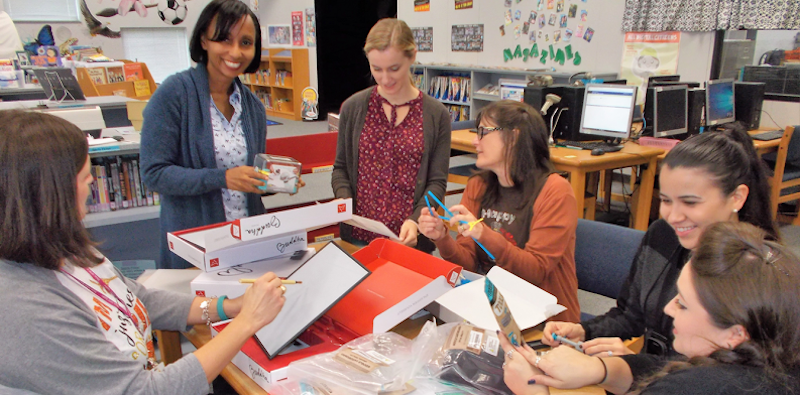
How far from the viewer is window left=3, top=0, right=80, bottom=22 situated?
8.69 metres

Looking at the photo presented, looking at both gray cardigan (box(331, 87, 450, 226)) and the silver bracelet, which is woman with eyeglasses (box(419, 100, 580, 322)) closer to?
gray cardigan (box(331, 87, 450, 226))

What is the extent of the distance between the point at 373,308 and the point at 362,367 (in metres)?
0.21

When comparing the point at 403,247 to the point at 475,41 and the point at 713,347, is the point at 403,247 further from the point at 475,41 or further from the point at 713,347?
the point at 475,41

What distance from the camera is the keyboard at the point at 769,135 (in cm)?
425

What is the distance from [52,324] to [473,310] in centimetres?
89

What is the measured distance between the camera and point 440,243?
1706 millimetres

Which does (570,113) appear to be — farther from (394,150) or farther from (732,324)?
(732,324)

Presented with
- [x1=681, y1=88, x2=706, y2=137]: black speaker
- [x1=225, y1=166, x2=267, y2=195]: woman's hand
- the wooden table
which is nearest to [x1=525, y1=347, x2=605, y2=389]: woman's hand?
[x1=225, y1=166, x2=267, y2=195]: woman's hand

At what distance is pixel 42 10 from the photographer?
894 centimetres

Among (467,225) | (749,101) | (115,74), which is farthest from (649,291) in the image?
(115,74)

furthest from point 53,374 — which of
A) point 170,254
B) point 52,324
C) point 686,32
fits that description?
Answer: point 686,32

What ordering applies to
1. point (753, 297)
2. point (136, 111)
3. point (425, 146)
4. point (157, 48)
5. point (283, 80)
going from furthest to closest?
point (157, 48) < point (283, 80) < point (136, 111) < point (425, 146) < point (753, 297)

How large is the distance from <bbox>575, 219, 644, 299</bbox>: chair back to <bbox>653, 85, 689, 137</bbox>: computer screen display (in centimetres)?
256

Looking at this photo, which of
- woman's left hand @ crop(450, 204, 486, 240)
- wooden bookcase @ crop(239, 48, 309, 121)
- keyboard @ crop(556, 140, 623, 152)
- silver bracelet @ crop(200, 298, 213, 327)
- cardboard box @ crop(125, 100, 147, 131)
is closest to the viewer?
silver bracelet @ crop(200, 298, 213, 327)
